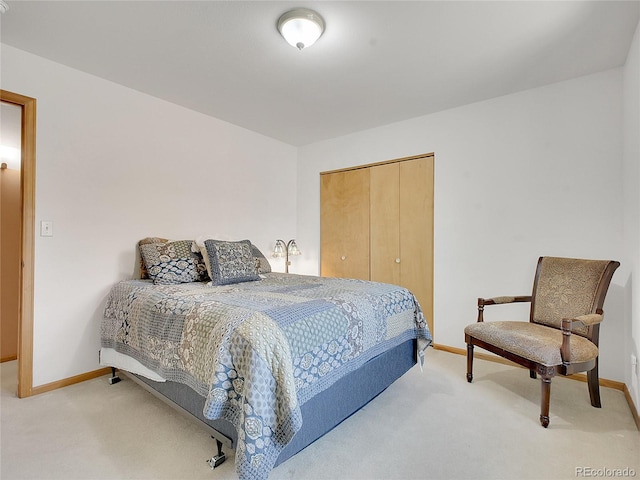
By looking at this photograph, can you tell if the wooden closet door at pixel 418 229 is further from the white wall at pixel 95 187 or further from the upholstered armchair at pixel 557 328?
the white wall at pixel 95 187

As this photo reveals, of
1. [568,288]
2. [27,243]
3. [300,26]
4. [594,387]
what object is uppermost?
[300,26]

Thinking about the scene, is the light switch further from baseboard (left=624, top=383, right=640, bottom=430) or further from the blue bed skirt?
baseboard (left=624, top=383, right=640, bottom=430)

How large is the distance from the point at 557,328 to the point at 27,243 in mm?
3930

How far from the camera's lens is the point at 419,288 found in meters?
3.52

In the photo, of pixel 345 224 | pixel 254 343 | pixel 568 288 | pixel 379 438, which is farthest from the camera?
pixel 345 224

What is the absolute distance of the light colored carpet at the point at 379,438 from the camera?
5.02 ft

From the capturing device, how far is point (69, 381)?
2451mm

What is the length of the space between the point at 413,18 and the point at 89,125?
257 cm

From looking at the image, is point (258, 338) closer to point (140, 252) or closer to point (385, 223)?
point (140, 252)

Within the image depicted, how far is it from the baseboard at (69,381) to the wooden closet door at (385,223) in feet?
9.35

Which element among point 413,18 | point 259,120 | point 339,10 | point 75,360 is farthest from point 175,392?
point 259,120

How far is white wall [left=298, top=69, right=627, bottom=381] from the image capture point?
2.48 m

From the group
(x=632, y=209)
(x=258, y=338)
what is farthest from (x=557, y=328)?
(x=258, y=338)

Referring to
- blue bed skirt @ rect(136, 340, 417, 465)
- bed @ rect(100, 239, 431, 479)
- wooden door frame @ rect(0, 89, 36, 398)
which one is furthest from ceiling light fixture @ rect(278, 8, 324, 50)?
blue bed skirt @ rect(136, 340, 417, 465)
